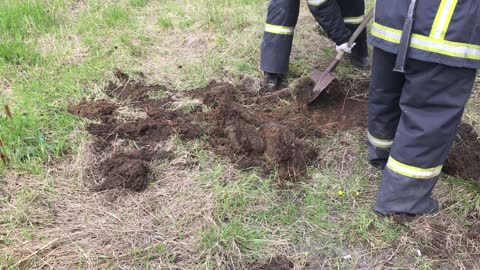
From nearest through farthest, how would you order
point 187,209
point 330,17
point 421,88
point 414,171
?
point 421,88 → point 414,171 → point 187,209 → point 330,17

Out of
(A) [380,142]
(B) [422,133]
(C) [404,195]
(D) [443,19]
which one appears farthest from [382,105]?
(D) [443,19]

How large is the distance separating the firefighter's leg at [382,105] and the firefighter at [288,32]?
37.2 inches

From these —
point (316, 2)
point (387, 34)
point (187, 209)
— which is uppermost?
point (387, 34)

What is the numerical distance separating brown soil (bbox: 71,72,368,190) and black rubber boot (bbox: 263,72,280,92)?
13cm

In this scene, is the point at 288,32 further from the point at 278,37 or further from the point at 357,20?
the point at 357,20

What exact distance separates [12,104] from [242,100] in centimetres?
175

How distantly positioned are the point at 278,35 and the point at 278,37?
0.6 inches

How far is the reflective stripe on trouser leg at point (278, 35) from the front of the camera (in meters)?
3.65

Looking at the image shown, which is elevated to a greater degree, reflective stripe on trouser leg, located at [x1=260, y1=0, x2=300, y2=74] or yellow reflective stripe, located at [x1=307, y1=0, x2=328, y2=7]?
yellow reflective stripe, located at [x1=307, y1=0, x2=328, y2=7]

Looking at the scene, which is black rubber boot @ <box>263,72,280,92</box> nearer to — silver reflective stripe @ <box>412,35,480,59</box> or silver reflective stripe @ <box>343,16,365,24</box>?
silver reflective stripe @ <box>343,16,365,24</box>

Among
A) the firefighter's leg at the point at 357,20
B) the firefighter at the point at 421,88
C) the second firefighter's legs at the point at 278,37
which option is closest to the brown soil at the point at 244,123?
the second firefighter's legs at the point at 278,37

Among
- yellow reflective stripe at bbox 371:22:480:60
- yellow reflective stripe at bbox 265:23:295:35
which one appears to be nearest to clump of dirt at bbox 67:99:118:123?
yellow reflective stripe at bbox 265:23:295:35

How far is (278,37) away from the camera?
12.3 feet

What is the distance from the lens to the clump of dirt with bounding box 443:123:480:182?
107 inches
